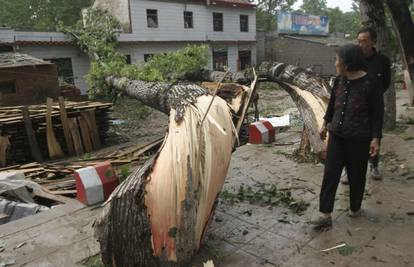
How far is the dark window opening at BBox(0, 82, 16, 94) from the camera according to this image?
38.1ft

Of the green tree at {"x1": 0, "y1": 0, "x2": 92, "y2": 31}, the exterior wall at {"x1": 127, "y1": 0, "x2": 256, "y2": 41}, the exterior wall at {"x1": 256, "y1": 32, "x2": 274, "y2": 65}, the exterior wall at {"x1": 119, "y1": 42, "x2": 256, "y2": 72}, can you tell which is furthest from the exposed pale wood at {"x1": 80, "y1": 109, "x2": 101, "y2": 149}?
the green tree at {"x1": 0, "y1": 0, "x2": 92, "y2": 31}

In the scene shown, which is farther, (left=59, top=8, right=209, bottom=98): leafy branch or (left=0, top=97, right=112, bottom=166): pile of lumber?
(left=59, top=8, right=209, bottom=98): leafy branch

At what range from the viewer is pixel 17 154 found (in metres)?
8.59

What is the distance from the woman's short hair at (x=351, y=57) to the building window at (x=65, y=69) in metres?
16.1

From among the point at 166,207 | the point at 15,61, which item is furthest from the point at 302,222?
the point at 15,61

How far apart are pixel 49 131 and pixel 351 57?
7.73m

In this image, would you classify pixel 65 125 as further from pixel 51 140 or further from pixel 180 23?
pixel 180 23

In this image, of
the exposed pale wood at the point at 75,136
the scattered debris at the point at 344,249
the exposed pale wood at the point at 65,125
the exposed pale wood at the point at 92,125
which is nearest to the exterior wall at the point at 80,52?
the exposed pale wood at the point at 92,125

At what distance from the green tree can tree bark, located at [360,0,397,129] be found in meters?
26.0

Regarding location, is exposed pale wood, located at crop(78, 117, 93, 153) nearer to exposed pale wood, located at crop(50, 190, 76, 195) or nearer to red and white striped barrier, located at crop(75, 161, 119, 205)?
exposed pale wood, located at crop(50, 190, 76, 195)

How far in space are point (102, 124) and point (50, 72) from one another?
3.99m

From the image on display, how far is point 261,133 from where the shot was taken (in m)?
6.84

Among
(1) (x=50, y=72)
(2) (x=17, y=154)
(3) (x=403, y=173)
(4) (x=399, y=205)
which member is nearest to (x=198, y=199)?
(4) (x=399, y=205)

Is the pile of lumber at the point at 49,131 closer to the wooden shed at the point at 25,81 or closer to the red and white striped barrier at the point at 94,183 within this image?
the wooden shed at the point at 25,81
